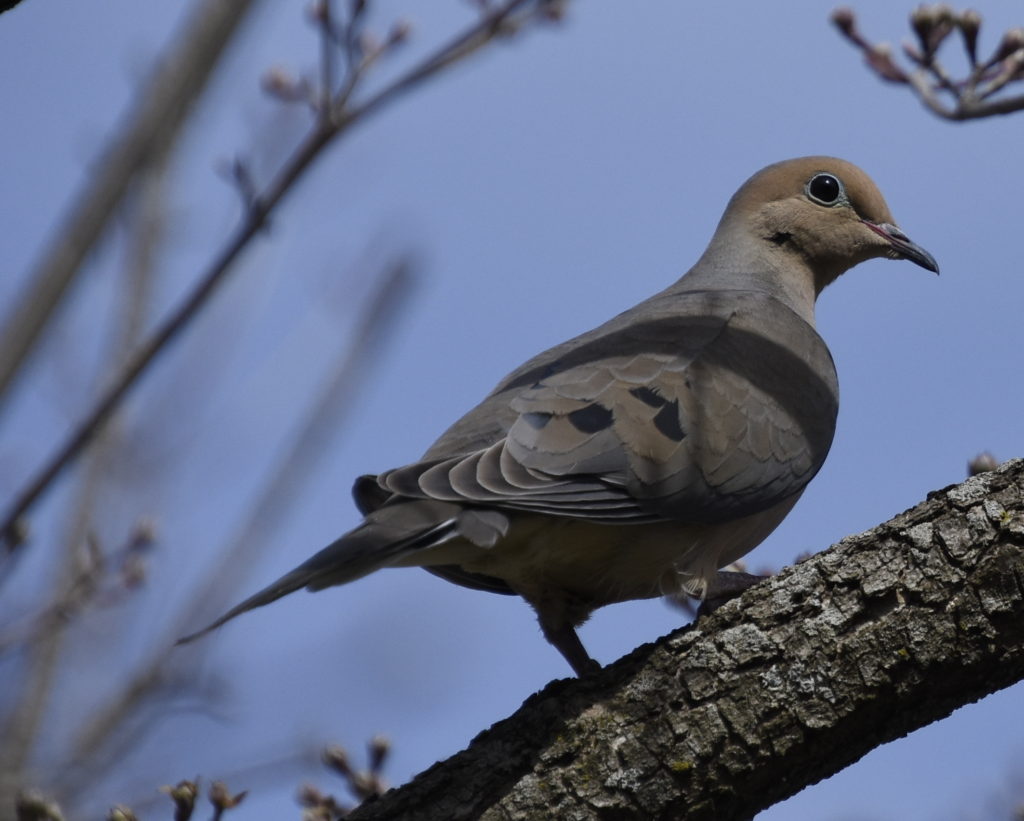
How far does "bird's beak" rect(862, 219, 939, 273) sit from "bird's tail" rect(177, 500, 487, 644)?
9.20 feet

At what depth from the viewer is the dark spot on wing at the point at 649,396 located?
12.9ft

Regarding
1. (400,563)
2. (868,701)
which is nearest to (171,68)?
(400,563)

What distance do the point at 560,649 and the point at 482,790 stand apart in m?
0.98

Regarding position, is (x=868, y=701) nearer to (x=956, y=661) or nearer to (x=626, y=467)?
(x=956, y=661)

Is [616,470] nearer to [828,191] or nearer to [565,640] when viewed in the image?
[565,640]

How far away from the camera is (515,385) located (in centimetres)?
419

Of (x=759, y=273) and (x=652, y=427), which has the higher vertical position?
(x=759, y=273)

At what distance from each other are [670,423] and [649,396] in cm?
11

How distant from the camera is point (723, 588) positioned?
3996mm

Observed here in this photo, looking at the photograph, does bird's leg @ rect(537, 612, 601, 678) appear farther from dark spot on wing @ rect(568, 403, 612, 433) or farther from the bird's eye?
the bird's eye

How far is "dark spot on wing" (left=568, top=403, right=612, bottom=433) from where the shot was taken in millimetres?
3795

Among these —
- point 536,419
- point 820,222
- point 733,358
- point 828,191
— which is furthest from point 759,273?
point 536,419

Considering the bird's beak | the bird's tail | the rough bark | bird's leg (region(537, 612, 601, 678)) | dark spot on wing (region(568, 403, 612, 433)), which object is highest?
the bird's beak

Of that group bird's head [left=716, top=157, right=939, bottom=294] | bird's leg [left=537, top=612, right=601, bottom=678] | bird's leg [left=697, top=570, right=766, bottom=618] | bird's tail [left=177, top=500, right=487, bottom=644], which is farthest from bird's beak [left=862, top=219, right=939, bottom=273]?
bird's tail [left=177, top=500, right=487, bottom=644]
